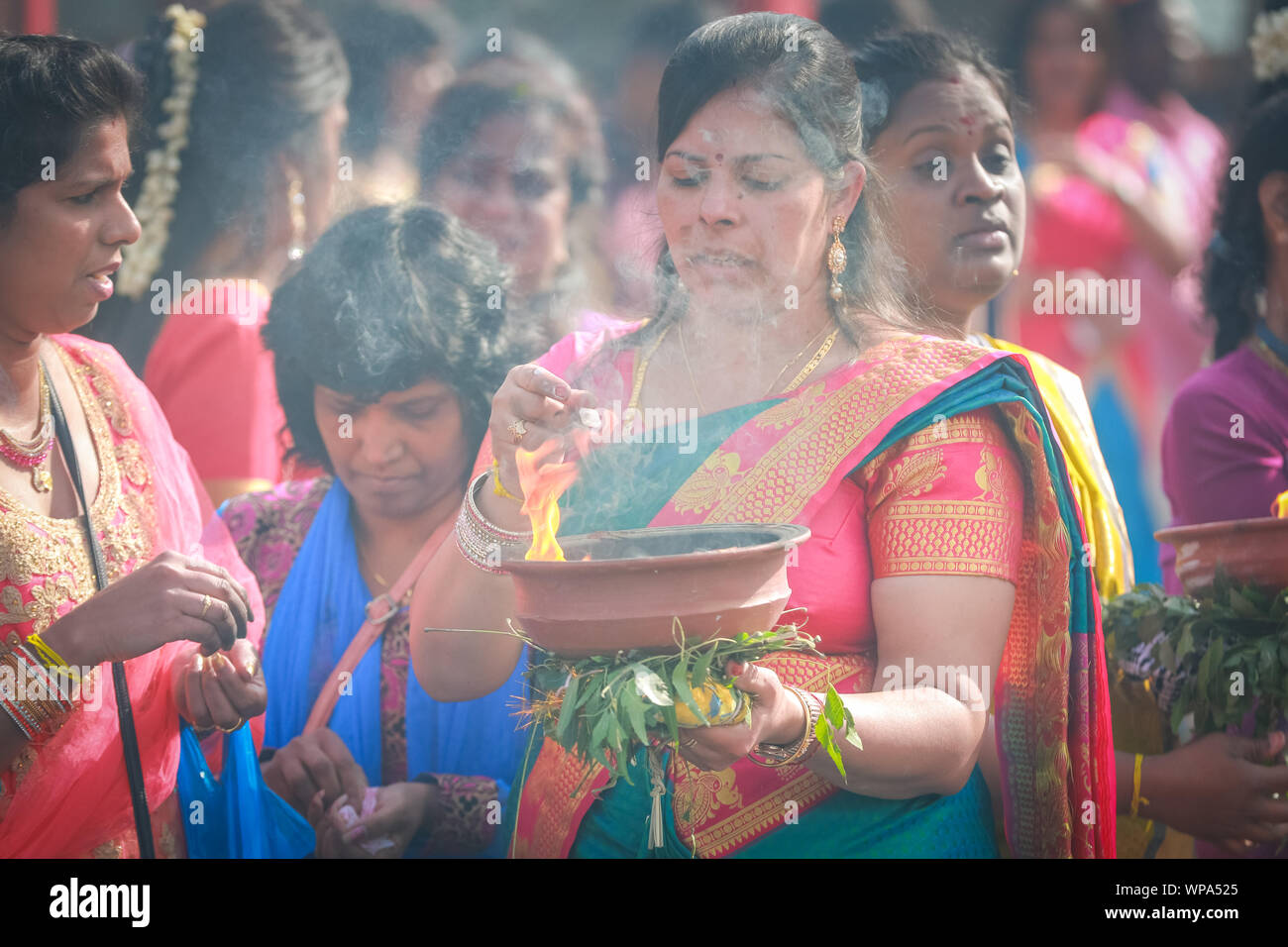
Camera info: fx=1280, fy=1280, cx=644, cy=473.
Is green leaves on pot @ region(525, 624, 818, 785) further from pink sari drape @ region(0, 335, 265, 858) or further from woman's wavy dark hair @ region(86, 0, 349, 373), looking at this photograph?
woman's wavy dark hair @ region(86, 0, 349, 373)

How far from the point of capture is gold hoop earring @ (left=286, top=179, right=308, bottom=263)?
3188 mm

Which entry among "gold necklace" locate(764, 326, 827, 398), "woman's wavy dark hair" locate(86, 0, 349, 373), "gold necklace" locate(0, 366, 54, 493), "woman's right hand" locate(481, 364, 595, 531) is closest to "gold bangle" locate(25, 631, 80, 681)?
"gold necklace" locate(0, 366, 54, 493)

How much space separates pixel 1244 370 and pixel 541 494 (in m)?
2.03

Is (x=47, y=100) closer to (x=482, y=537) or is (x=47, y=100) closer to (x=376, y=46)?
(x=376, y=46)

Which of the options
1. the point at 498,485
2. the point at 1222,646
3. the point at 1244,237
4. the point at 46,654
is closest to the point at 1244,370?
the point at 1244,237

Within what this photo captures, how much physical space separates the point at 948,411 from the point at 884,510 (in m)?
0.25

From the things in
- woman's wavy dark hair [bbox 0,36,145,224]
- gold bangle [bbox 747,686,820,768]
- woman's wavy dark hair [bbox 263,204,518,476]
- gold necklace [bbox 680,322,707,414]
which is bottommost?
gold bangle [bbox 747,686,820,768]

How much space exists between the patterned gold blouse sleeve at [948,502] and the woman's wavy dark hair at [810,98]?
1.10 ft

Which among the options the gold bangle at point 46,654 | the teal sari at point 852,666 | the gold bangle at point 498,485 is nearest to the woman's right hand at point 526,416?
the gold bangle at point 498,485

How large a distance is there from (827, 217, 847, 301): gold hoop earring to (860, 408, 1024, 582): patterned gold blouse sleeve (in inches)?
15.6

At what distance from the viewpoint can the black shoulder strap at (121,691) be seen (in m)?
2.79

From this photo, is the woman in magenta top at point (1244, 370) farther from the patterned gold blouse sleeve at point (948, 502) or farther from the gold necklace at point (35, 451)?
the gold necklace at point (35, 451)
